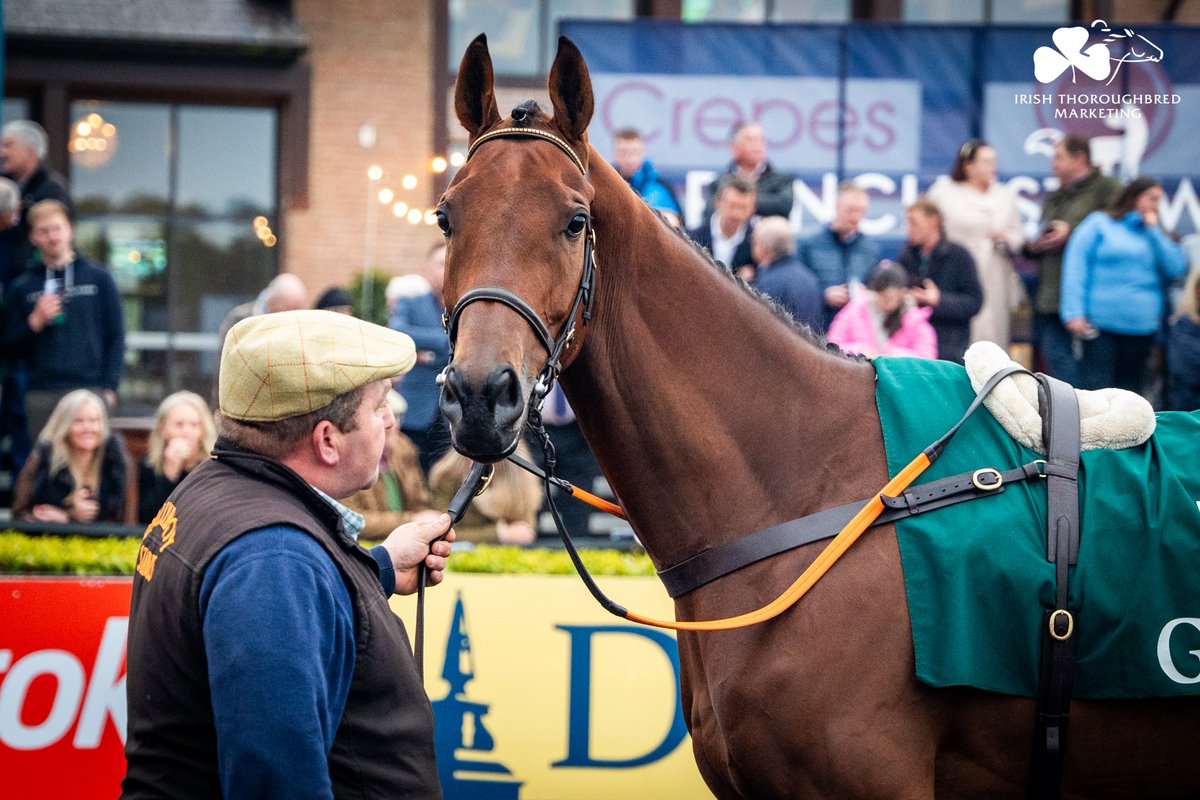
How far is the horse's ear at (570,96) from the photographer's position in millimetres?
2900

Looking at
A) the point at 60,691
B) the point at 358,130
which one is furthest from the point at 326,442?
the point at 358,130

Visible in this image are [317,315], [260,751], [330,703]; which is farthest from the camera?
[317,315]

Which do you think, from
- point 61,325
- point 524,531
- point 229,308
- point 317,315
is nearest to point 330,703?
point 317,315

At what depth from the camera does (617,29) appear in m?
8.48

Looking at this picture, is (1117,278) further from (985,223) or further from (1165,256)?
(985,223)

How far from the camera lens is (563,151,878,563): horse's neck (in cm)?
292

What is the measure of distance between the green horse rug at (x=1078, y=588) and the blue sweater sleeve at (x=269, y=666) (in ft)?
4.49

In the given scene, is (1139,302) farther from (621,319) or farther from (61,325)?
(61,325)

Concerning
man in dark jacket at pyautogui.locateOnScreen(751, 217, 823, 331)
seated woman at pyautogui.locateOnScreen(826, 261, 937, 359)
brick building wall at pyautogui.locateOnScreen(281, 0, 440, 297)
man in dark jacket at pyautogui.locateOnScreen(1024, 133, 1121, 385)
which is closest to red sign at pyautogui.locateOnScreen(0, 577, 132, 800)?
man in dark jacket at pyautogui.locateOnScreen(751, 217, 823, 331)

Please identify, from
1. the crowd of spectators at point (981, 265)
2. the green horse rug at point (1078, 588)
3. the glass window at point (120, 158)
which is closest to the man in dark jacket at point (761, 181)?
the crowd of spectators at point (981, 265)

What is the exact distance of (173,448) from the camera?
21.0ft

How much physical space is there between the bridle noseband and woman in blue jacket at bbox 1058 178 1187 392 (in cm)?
555

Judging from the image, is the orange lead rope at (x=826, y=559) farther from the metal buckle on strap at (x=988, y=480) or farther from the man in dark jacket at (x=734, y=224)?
the man in dark jacket at (x=734, y=224)

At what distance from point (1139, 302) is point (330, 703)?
6751 mm
